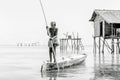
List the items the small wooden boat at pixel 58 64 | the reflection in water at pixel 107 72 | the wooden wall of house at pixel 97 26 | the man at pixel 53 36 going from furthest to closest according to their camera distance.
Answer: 1. the wooden wall of house at pixel 97 26
2. the man at pixel 53 36
3. the small wooden boat at pixel 58 64
4. the reflection in water at pixel 107 72

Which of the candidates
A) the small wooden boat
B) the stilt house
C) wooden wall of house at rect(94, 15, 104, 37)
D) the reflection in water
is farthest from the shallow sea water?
wooden wall of house at rect(94, 15, 104, 37)

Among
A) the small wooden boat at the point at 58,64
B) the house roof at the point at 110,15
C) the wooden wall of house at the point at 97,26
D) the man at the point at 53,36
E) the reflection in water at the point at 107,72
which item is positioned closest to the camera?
the reflection in water at the point at 107,72

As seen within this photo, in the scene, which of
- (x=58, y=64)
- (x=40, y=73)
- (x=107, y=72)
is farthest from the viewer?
(x=58, y=64)

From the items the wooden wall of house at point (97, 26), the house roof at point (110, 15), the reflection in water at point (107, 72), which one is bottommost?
the reflection in water at point (107, 72)

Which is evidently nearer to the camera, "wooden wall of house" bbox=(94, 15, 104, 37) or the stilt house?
the stilt house

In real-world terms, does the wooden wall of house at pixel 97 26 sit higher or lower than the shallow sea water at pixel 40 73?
higher

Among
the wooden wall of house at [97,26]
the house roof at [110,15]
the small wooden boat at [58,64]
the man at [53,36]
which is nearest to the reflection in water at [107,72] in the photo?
the small wooden boat at [58,64]

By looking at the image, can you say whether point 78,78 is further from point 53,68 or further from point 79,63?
point 79,63

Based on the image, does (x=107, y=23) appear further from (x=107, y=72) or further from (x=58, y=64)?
(x=107, y=72)

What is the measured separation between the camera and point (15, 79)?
1652 cm

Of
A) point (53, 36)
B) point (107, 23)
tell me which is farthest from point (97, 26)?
point (53, 36)

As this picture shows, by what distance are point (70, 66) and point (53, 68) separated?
12.7 feet

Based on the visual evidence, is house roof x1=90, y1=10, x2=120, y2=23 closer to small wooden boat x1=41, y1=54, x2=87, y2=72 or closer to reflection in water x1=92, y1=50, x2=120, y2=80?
small wooden boat x1=41, y1=54, x2=87, y2=72

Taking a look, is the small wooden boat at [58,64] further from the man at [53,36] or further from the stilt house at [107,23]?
the stilt house at [107,23]
